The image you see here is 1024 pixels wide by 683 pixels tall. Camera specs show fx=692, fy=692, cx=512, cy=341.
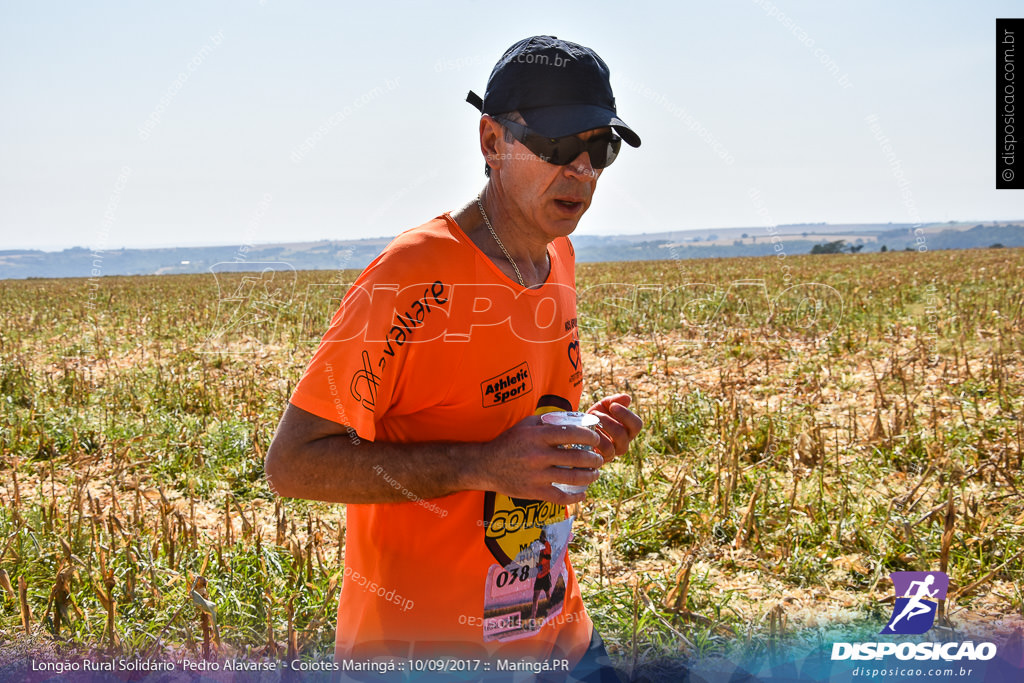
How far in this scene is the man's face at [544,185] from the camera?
5.22ft

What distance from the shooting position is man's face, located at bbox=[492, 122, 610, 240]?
1591 mm

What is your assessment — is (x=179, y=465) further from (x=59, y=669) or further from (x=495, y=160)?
(x=495, y=160)

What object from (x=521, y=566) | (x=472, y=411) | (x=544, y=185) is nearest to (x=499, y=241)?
(x=544, y=185)

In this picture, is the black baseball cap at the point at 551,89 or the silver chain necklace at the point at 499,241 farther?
the silver chain necklace at the point at 499,241

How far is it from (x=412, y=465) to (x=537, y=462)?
254mm

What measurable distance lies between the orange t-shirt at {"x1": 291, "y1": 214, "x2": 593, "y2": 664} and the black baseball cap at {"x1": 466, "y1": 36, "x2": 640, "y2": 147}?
297 mm

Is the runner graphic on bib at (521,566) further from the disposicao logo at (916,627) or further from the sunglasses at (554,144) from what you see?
the disposicao logo at (916,627)

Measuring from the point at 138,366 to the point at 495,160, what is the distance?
8144 mm

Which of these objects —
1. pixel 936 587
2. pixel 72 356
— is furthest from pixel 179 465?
pixel 72 356

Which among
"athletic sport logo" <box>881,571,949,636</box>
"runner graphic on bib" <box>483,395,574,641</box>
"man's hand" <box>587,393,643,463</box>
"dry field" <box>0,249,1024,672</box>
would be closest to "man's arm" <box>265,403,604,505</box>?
"runner graphic on bib" <box>483,395,574,641</box>

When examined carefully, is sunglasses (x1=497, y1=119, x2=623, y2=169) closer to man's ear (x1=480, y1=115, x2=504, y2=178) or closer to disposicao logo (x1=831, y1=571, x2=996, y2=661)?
man's ear (x1=480, y1=115, x2=504, y2=178)

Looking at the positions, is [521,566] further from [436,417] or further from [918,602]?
[918,602]

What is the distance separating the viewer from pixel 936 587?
3127 mm

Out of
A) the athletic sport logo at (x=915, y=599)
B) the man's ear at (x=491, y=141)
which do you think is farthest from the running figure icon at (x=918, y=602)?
the man's ear at (x=491, y=141)
